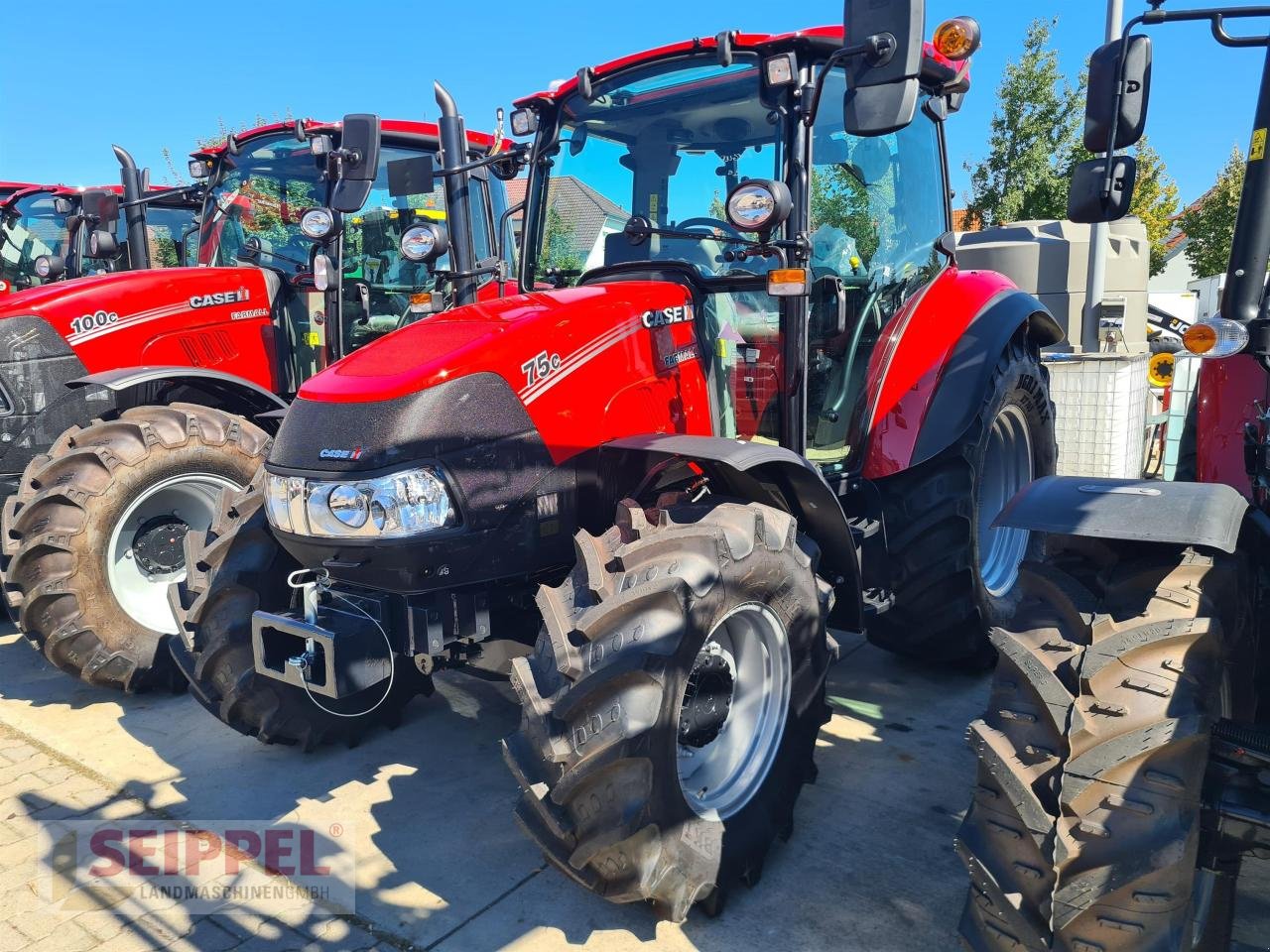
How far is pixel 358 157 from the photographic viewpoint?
4.16 m

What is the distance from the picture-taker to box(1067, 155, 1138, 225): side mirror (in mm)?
2535

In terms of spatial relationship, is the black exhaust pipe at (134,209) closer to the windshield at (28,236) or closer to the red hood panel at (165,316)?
the red hood panel at (165,316)

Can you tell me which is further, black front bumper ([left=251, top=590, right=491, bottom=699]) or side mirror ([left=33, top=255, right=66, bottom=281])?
side mirror ([left=33, top=255, right=66, bottom=281])

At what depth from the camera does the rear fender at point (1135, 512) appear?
2.02 m

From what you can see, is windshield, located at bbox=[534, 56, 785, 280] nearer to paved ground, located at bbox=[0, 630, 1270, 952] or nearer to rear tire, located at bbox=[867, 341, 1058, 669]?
rear tire, located at bbox=[867, 341, 1058, 669]

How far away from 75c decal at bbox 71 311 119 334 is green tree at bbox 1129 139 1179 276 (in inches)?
609

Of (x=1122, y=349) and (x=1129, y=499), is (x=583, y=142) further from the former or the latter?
(x=1122, y=349)

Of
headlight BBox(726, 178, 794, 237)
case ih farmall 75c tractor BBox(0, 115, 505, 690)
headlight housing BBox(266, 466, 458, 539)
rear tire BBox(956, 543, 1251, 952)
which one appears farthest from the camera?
case ih farmall 75c tractor BBox(0, 115, 505, 690)

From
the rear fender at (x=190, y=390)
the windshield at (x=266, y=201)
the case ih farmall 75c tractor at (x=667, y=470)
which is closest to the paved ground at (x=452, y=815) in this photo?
the case ih farmall 75c tractor at (x=667, y=470)

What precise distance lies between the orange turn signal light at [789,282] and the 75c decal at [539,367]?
2.63 ft

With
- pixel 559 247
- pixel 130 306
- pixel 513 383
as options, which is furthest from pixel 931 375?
pixel 130 306

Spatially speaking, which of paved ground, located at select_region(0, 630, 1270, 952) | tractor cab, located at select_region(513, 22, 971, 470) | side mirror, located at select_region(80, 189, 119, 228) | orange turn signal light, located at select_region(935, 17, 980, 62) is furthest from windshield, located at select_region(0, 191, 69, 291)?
orange turn signal light, located at select_region(935, 17, 980, 62)

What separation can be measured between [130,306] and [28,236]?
4.83m

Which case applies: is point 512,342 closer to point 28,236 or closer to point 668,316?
point 668,316
